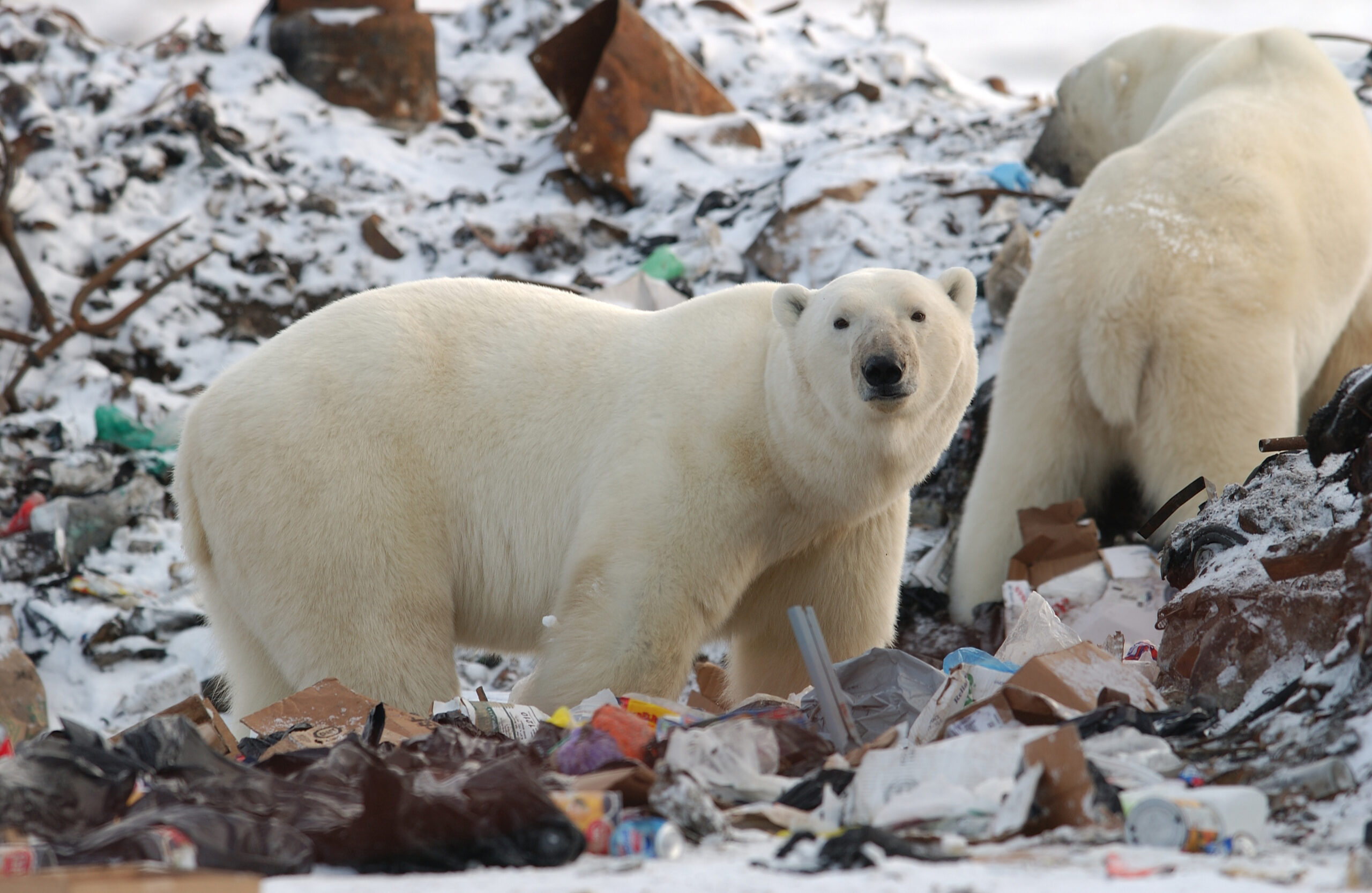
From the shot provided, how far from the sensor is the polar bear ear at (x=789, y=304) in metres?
2.94

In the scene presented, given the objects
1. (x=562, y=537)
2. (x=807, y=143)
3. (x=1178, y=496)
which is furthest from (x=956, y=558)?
(x=807, y=143)

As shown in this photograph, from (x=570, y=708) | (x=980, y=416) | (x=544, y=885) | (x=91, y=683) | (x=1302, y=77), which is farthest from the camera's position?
(x=980, y=416)

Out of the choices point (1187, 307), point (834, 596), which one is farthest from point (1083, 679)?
point (1187, 307)

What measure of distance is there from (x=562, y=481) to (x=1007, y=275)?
10.5ft

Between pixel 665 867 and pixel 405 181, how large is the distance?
23.1ft

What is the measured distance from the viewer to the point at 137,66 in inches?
328

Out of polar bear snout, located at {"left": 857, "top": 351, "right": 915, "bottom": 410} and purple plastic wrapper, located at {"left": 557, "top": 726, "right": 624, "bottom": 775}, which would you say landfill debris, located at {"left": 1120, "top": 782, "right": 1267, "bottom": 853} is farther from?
polar bear snout, located at {"left": 857, "top": 351, "right": 915, "bottom": 410}

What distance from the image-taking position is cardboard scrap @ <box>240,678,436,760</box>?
2.59 meters

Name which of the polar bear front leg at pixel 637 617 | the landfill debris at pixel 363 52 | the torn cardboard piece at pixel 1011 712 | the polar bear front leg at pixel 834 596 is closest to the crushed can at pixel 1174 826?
the torn cardboard piece at pixel 1011 712

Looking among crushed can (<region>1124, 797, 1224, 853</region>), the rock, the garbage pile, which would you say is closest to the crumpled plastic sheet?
the garbage pile

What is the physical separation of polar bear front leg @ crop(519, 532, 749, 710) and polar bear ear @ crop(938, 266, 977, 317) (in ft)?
2.79

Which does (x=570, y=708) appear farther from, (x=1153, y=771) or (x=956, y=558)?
(x=956, y=558)

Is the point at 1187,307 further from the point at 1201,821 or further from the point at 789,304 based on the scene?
the point at 1201,821

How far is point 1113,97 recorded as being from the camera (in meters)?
6.21
